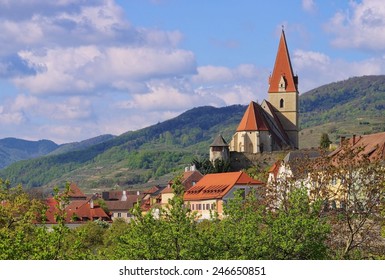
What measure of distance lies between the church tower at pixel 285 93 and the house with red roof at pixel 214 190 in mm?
43958

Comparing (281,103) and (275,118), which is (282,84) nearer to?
(281,103)

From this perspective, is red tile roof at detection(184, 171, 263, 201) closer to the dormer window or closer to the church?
the church

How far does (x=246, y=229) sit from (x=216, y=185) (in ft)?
231

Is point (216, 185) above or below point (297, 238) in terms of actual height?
above

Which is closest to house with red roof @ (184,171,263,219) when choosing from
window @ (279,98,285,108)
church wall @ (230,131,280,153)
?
church wall @ (230,131,280,153)

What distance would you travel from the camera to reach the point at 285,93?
15412 centimetres

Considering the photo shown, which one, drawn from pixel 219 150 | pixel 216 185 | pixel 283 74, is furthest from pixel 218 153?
pixel 283 74

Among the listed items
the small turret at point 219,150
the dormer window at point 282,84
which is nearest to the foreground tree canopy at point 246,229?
the small turret at point 219,150

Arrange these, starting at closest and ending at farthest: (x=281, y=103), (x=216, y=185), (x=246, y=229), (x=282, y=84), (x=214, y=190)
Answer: (x=246, y=229) → (x=214, y=190) → (x=216, y=185) → (x=281, y=103) → (x=282, y=84)

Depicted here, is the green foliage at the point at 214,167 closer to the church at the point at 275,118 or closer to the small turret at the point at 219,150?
the small turret at the point at 219,150

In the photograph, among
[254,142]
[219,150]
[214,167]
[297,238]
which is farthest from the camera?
[254,142]

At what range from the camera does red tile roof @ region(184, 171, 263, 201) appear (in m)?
100

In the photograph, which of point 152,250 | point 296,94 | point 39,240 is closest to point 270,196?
point 152,250

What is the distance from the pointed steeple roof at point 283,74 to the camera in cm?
15438
